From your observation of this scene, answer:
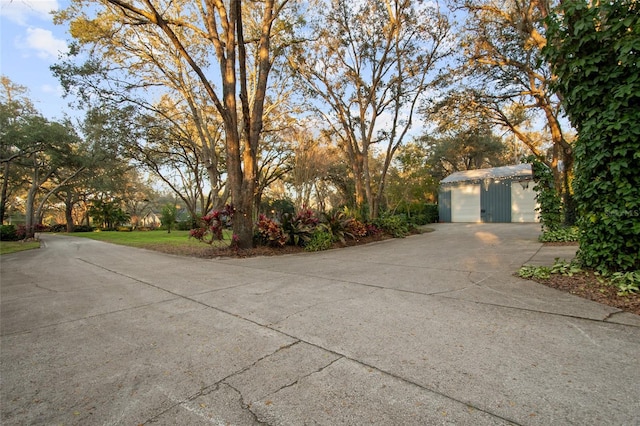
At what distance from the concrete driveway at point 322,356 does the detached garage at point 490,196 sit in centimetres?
1692

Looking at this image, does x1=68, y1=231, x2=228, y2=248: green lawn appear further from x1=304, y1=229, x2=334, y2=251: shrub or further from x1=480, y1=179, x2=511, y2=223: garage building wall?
x1=480, y1=179, x2=511, y2=223: garage building wall

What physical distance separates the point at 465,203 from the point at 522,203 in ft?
11.4

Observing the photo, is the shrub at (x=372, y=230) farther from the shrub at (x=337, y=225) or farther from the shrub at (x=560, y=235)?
the shrub at (x=560, y=235)

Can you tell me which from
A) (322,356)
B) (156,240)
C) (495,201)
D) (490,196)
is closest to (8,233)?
(156,240)

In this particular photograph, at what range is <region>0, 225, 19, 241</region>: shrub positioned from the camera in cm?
1928

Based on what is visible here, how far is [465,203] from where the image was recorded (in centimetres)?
2139

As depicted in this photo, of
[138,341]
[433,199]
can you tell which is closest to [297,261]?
[138,341]

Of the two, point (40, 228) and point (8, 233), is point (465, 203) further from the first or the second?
point (40, 228)

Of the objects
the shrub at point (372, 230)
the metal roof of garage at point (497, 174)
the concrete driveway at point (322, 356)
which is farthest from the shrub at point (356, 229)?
the metal roof of garage at point (497, 174)

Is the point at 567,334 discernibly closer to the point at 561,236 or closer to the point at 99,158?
the point at 561,236

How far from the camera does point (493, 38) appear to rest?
1100cm

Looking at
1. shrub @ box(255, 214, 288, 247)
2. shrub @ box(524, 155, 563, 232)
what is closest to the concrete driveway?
shrub @ box(255, 214, 288, 247)

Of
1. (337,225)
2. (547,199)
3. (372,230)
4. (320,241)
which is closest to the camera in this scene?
(320,241)

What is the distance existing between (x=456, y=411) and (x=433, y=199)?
84.4 ft
